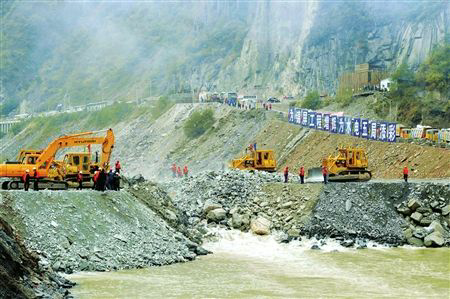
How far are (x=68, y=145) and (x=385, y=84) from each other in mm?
41203

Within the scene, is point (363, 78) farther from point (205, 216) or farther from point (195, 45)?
point (195, 45)

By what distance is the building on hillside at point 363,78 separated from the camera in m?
79.1

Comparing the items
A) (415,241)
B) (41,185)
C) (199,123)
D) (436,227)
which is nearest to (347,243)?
(415,241)

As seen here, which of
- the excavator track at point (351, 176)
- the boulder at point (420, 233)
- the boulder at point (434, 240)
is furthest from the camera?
the excavator track at point (351, 176)

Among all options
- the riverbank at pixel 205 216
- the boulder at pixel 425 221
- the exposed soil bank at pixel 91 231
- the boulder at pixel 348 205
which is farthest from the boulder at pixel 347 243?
the exposed soil bank at pixel 91 231

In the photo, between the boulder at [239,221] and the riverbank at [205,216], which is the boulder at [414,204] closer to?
the riverbank at [205,216]

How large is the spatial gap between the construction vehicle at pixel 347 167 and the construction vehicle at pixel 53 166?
1222 cm

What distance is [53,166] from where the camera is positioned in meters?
38.8

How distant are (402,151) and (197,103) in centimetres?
3815

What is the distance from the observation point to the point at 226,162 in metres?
67.1

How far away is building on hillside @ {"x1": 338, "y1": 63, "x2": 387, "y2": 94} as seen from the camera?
79062 millimetres

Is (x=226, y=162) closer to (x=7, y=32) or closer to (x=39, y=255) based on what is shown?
(x=39, y=255)

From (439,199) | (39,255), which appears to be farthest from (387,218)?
(39,255)

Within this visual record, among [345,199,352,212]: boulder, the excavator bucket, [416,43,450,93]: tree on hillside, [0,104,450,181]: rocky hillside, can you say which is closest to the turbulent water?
[345,199,352,212]: boulder
